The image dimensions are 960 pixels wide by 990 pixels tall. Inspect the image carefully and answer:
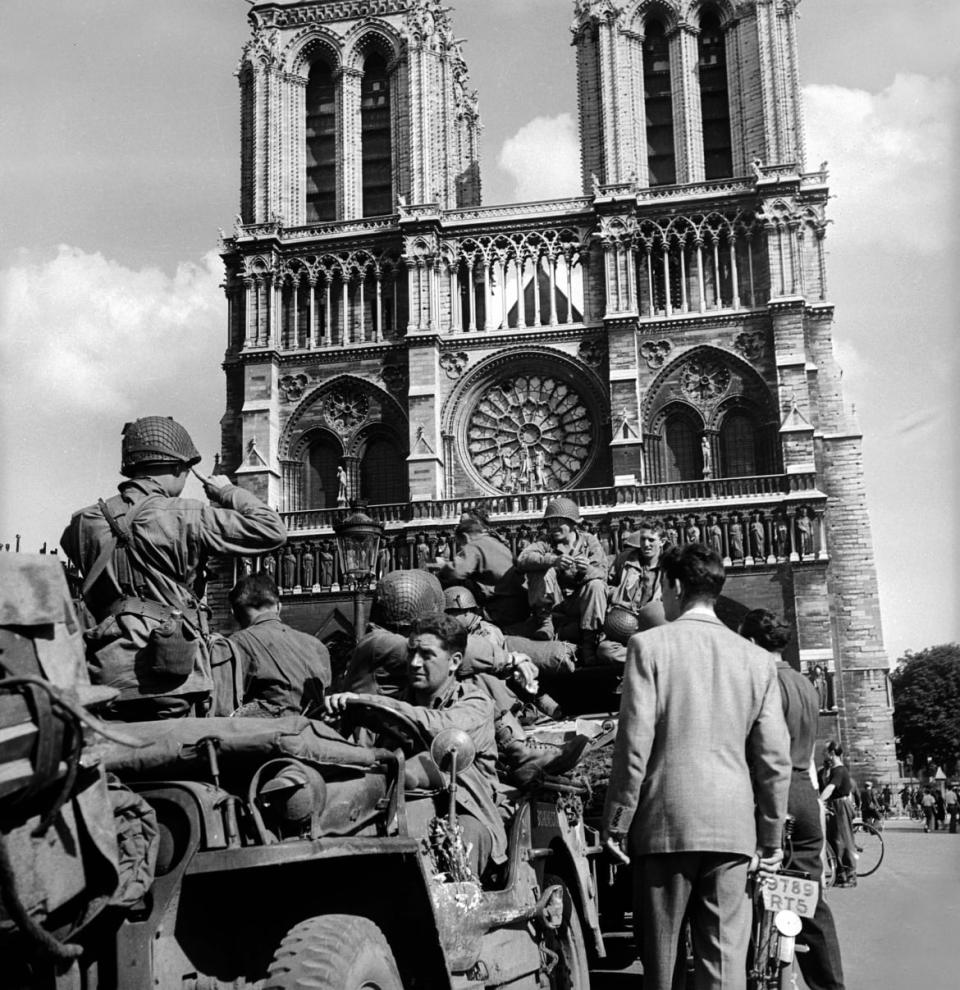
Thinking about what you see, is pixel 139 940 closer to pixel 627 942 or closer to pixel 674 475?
pixel 627 942

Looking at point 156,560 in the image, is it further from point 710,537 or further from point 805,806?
point 710,537

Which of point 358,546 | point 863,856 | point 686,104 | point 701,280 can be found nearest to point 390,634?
point 358,546

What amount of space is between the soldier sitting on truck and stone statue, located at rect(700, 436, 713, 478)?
29263 millimetres

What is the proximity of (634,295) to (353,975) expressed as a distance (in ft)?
106

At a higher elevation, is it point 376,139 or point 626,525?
point 376,139

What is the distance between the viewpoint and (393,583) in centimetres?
536

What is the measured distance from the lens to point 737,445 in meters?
34.2

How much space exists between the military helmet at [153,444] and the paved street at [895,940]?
10.8 feet

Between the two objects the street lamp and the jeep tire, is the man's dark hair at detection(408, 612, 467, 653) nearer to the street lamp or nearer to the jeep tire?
the jeep tire

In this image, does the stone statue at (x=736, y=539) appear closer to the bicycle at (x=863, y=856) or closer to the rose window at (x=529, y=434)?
the rose window at (x=529, y=434)

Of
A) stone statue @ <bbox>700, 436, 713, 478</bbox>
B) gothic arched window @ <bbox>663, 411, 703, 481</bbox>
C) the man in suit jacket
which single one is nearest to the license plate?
the man in suit jacket

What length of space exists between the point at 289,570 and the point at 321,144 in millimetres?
12812

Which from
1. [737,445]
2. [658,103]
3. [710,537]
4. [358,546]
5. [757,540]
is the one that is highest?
[658,103]

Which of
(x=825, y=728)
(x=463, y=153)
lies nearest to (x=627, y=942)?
(x=825, y=728)
